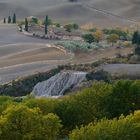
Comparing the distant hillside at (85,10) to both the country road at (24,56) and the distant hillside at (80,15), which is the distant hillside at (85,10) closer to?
the distant hillside at (80,15)

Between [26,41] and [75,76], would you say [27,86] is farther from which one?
[26,41]

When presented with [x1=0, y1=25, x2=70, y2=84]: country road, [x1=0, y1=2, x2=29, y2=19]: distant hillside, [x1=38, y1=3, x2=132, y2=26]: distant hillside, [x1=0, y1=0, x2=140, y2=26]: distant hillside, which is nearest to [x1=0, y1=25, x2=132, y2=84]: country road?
[x1=0, y1=25, x2=70, y2=84]: country road

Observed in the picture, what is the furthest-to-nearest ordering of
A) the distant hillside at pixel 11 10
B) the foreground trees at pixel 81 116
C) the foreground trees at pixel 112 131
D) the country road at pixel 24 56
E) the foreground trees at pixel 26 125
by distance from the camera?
the distant hillside at pixel 11 10 → the country road at pixel 24 56 → the foreground trees at pixel 26 125 → the foreground trees at pixel 81 116 → the foreground trees at pixel 112 131

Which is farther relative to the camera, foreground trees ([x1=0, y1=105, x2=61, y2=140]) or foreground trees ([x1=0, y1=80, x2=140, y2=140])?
foreground trees ([x1=0, y1=105, x2=61, y2=140])

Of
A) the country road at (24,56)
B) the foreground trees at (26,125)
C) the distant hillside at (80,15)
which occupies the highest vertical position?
the foreground trees at (26,125)

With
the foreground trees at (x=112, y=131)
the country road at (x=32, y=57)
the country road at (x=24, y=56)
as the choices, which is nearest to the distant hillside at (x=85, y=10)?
the country road at (x=24, y=56)

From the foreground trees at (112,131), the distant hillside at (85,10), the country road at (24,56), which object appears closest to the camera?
the foreground trees at (112,131)

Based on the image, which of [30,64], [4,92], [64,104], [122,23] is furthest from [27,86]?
[122,23]

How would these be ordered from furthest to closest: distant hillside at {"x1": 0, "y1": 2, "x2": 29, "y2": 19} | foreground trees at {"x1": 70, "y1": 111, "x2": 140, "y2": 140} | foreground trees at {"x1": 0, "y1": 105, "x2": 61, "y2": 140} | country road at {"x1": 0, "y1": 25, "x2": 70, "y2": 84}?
distant hillside at {"x1": 0, "y1": 2, "x2": 29, "y2": 19}
country road at {"x1": 0, "y1": 25, "x2": 70, "y2": 84}
foreground trees at {"x1": 0, "y1": 105, "x2": 61, "y2": 140}
foreground trees at {"x1": 70, "y1": 111, "x2": 140, "y2": 140}

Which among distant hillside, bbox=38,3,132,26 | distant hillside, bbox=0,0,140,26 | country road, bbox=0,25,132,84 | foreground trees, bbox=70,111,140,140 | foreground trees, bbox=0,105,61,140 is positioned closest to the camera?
foreground trees, bbox=70,111,140,140

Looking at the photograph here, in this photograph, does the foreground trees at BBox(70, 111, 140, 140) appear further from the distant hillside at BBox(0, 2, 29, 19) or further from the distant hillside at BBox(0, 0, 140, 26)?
the distant hillside at BBox(0, 2, 29, 19)

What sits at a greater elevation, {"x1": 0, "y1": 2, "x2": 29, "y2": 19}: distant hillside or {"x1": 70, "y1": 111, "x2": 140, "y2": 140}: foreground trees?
{"x1": 70, "y1": 111, "x2": 140, "y2": 140}: foreground trees
